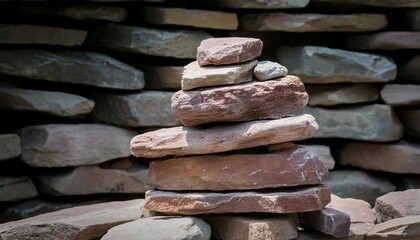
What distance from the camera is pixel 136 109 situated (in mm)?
3840

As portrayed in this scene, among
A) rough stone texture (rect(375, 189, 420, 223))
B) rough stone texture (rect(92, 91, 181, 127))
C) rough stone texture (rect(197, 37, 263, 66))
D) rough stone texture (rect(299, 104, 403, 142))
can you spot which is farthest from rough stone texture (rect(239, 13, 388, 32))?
rough stone texture (rect(197, 37, 263, 66))

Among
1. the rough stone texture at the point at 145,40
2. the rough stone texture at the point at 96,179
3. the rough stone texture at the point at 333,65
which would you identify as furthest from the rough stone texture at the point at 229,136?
the rough stone texture at the point at 333,65

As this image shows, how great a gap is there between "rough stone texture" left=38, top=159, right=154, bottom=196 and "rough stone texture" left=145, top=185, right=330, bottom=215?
112 cm

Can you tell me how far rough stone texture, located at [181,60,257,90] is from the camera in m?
2.47

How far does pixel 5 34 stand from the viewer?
3602 millimetres

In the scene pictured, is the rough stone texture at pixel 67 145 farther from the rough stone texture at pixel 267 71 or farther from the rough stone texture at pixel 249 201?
the rough stone texture at pixel 267 71

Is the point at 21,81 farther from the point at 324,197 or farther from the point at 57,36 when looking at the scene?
the point at 324,197

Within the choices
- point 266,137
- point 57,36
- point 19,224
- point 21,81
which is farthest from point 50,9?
point 266,137

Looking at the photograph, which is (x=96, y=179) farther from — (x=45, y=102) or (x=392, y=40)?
(x=392, y=40)

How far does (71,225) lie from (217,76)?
767 mm

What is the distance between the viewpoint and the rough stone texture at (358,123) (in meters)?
4.18

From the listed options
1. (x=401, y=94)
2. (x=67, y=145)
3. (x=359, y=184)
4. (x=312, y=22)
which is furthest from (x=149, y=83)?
(x=401, y=94)

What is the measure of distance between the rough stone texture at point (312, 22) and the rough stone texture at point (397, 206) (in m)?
1.40

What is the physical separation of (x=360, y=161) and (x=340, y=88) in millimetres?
477
